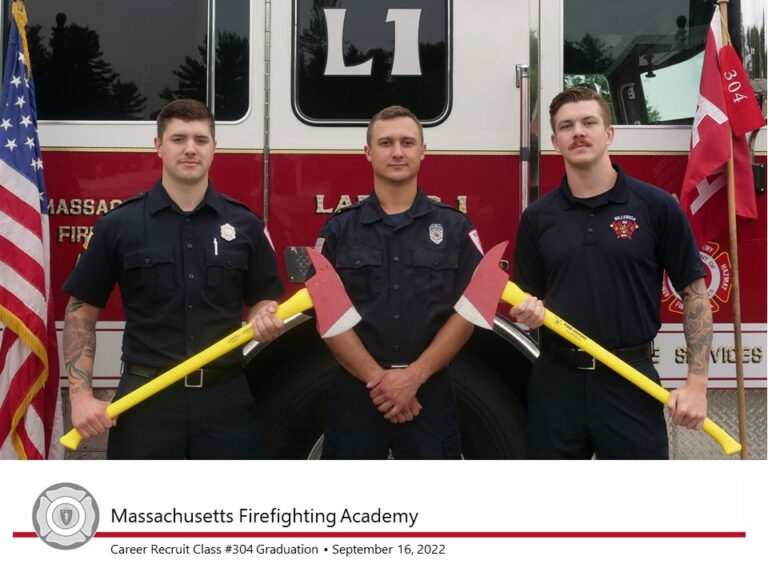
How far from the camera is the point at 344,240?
2.79 m

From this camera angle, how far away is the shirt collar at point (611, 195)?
272 cm

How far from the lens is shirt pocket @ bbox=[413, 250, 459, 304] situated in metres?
2.73

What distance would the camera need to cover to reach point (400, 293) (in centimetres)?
273

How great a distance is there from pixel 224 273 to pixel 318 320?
406 millimetres

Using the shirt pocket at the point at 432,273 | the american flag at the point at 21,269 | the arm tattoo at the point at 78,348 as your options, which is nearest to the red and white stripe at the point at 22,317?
the american flag at the point at 21,269

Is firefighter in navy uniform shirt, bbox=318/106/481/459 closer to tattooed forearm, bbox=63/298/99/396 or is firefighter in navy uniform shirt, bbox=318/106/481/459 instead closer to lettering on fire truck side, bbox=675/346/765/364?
tattooed forearm, bbox=63/298/99/396

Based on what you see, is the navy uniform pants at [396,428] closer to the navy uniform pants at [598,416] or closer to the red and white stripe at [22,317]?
the navy uniform pants at [598,416]

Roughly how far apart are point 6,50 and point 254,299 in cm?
153

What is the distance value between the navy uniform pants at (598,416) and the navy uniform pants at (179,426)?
1080 millimetres

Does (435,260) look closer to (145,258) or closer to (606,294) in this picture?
(606,294)
